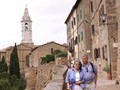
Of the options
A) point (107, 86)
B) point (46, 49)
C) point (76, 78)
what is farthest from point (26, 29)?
point (76, 78)

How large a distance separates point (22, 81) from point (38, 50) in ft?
110

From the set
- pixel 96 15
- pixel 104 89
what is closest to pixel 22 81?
pixel 96 15

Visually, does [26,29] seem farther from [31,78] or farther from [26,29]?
[31,78]

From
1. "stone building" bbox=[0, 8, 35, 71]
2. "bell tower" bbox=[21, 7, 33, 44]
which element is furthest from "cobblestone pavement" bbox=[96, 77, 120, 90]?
"bell tower" bbox=[21, 7, 33, 44]

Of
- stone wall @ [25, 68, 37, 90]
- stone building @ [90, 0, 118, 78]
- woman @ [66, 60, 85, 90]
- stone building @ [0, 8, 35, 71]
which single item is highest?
stone building @ [0, 8, 35, 71]

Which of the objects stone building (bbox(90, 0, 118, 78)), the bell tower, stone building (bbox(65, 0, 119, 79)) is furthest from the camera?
the bell tower

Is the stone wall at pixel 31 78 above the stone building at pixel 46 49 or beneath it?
beneath

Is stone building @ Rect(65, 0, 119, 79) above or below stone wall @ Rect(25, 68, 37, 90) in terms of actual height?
above

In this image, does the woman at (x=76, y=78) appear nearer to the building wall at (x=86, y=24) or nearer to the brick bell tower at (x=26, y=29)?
the building wall at (x=86, y=24)

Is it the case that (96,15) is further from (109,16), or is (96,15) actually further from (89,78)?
(89,78)

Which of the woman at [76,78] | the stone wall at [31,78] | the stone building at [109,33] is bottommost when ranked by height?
the stone wall at [31,78]

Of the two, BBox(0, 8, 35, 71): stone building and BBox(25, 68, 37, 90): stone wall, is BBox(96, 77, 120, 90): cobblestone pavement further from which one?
BBox(0, 8, 35, 71): stone building

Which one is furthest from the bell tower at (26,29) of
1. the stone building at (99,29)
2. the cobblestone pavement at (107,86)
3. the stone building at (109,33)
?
the cobblestone pavement at (107,86)

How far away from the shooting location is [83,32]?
40.7 m
